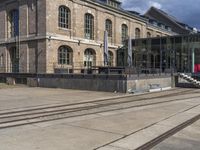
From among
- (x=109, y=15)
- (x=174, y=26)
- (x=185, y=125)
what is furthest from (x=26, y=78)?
(x=174, y=26)

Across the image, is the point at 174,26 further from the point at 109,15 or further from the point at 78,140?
the point at 78,140

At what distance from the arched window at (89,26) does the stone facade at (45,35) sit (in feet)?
1.71

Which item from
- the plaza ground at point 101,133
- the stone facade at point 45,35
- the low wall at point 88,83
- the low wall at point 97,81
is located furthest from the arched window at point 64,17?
the plaza ground at point 101,133

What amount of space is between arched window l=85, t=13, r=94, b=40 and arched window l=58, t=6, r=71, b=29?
3.65 meters

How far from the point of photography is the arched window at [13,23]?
133ft

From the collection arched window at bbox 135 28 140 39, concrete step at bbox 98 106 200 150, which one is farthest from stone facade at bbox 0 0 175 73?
concrete step at bbox 98 106 200 150

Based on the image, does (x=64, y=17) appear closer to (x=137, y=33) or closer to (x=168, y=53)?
(x=168, y=53)

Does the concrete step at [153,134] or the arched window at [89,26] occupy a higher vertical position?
the arched window at [89,26]

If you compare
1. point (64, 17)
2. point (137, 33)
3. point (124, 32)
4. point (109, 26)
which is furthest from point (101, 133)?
point (137, 33)

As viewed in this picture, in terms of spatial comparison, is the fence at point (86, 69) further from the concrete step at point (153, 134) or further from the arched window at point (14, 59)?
the concrete step at point (153, 134)

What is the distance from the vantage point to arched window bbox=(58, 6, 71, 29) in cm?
3838

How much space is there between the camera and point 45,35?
35906 millimetres

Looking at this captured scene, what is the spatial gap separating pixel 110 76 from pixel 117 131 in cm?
1638

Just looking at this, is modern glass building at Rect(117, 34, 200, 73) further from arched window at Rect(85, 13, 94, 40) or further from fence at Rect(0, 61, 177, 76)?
arched window at Rect(85, 13, 94, 40)
